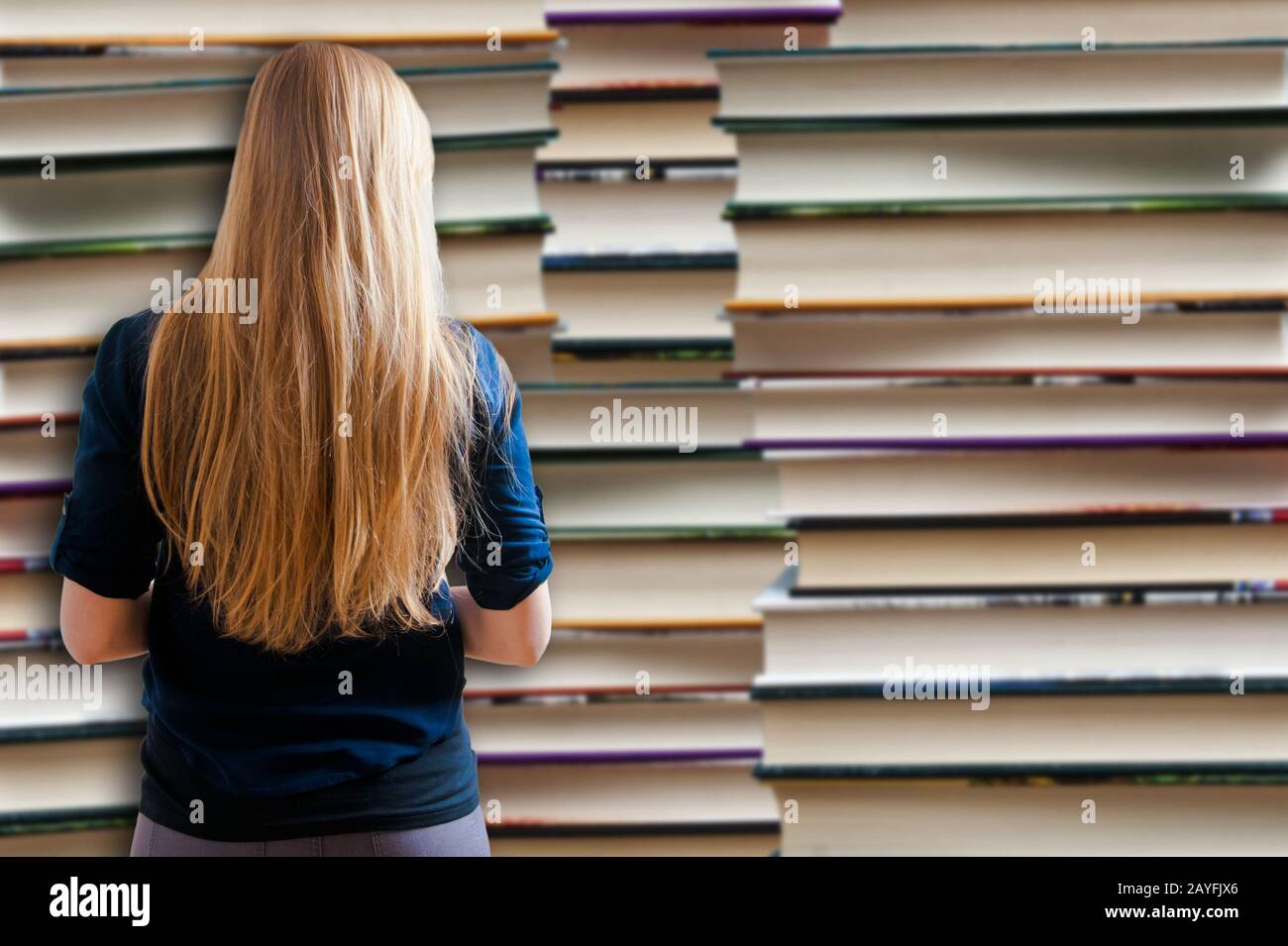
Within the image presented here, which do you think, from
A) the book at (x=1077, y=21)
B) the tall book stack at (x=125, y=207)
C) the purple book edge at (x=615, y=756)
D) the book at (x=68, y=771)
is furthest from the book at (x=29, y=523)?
the book at (x=1077, y=21)

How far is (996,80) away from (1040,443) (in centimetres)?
25

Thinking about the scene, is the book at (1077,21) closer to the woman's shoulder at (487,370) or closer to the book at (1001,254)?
the book at (1001,254)

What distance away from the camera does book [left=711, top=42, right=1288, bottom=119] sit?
31.5 inches

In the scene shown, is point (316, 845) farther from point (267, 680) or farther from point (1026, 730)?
point (1026, 730)

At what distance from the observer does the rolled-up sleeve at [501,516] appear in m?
0.62

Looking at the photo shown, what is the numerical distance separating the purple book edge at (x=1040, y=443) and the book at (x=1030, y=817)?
22 centimetres

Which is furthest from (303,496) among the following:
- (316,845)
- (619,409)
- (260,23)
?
(260,23)

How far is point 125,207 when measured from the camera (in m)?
0.84

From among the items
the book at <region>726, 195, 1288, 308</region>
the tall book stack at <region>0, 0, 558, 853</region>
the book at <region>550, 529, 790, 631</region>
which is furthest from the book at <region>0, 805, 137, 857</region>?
the book at <region>726, 195, 1288, 308</region>

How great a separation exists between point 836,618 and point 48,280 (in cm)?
59

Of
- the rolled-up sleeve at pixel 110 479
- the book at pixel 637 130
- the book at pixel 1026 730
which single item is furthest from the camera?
the book at pixel 637 130

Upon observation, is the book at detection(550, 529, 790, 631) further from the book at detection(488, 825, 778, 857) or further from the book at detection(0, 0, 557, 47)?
the book at detection(0, 0, 557, 47)
